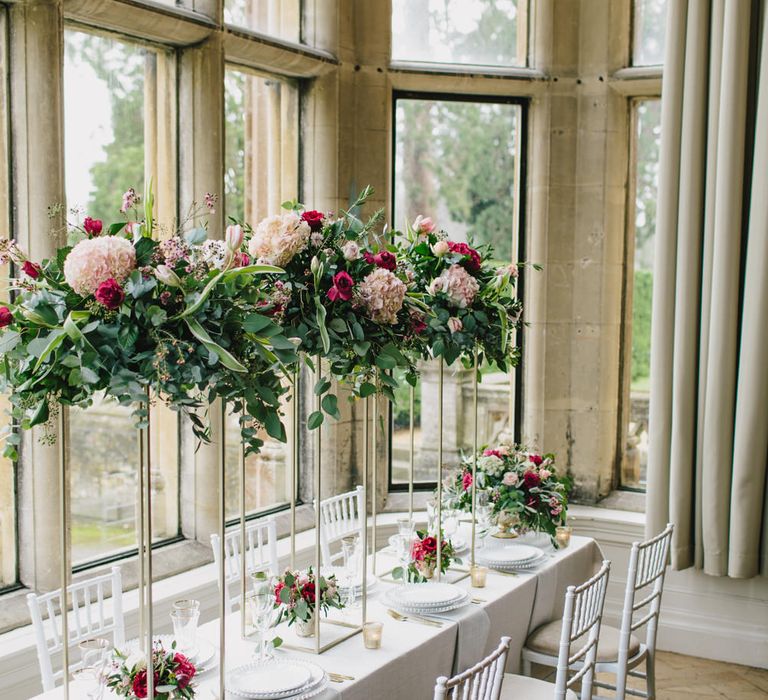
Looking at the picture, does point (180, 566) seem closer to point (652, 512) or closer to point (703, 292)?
point (652, 512)

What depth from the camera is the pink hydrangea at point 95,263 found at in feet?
6.01

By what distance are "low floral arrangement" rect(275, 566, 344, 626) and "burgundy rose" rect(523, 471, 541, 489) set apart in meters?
1.29

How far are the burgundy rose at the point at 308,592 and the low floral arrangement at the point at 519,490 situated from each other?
1.25m

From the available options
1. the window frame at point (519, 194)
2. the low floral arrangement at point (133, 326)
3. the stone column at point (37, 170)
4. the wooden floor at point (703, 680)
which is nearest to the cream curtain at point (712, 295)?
the wooden floor at point (703, 680)

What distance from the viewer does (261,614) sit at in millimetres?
2465

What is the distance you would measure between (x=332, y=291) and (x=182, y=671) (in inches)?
38.8

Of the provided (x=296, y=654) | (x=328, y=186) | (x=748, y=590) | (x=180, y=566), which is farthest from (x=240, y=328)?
(x=748, y=590)

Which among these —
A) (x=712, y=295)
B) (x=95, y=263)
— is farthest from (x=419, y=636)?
(x=712, y=295)

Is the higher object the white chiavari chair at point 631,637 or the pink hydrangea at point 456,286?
the pink hydrangea at point 456,286

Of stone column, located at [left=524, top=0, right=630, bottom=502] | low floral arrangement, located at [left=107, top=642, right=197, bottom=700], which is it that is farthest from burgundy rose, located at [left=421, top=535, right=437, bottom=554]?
stone column, located at [left=524, top=0, right=630, bottom=502]

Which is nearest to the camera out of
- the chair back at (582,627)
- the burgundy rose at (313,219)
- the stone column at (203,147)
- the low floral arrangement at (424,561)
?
the burgundy rose at (313,219)

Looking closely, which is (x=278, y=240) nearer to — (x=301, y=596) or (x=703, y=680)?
(x=301, y=596)

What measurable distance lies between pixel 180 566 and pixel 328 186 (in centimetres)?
199

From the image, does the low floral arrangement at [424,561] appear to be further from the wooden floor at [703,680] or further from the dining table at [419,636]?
the wooden floor at [703,680]
